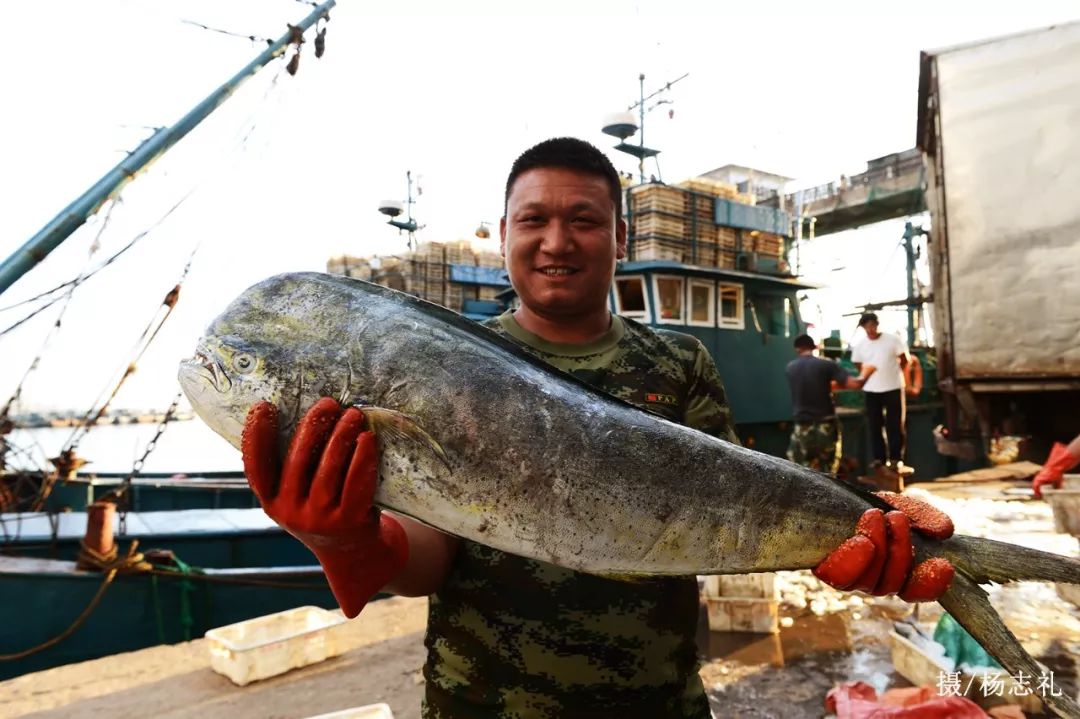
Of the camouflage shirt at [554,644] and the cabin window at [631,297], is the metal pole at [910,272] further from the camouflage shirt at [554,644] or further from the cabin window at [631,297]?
the camouflage shirt at [554,644]

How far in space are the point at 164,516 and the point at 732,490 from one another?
10619mm

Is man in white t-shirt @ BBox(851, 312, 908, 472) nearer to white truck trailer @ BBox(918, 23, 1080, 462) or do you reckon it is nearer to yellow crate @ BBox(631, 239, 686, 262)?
white truck trailer @ BBox(918, 23, 1080, 462)

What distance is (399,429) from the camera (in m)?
1.41

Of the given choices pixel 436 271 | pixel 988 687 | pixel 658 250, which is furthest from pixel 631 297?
pixel 436 271

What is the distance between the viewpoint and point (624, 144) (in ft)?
55.5

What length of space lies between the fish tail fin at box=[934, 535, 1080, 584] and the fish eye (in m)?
1.88

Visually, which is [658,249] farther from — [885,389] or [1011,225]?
[1011,225]

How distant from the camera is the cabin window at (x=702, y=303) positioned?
13508mm

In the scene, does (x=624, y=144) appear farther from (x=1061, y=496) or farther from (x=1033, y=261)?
(x=1061, y=496)

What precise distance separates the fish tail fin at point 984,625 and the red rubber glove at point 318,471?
61.8 inches

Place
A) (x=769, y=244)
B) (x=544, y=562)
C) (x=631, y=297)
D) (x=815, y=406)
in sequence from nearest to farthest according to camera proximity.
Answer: (x=544, y=562) → (x=815, y=406) → (x=631, y=297) → (x=769, y=244)

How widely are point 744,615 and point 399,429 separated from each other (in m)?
3.87

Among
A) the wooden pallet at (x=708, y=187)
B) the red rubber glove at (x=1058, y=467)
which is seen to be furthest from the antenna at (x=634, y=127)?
the red rubber glove at (x=1058, y=467)

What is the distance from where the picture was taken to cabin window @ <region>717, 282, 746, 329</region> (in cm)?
1405
